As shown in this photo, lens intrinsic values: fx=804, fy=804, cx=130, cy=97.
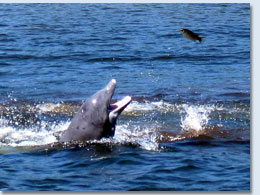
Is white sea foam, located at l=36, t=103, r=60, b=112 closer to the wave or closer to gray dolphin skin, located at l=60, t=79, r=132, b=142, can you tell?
the wave

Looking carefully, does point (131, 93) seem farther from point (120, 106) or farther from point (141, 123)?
point (120, 106)

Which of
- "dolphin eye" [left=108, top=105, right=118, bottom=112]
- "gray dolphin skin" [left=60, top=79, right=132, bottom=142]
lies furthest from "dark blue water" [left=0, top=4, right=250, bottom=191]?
"dolphin eye" [left=108, top=105, right=118, bottom=112]

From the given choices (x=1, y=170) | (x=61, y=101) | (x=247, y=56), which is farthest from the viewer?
(x=61, y=101)

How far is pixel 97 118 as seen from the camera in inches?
368

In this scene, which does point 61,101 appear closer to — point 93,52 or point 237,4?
point 93,52

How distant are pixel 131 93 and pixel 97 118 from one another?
9.73 ft

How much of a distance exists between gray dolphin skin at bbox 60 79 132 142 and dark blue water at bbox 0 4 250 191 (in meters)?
0.12

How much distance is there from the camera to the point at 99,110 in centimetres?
934

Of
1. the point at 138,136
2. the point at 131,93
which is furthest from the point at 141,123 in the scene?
the point at 131,93

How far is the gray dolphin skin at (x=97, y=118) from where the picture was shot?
367 inches

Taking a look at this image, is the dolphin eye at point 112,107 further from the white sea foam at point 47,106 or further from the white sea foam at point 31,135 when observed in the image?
the white sea foam at point 47,106

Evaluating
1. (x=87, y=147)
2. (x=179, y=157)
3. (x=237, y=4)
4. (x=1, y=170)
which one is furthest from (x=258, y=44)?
(x=1, y=170)

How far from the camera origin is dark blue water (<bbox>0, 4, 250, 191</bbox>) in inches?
344

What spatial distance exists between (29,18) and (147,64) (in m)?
2.29
